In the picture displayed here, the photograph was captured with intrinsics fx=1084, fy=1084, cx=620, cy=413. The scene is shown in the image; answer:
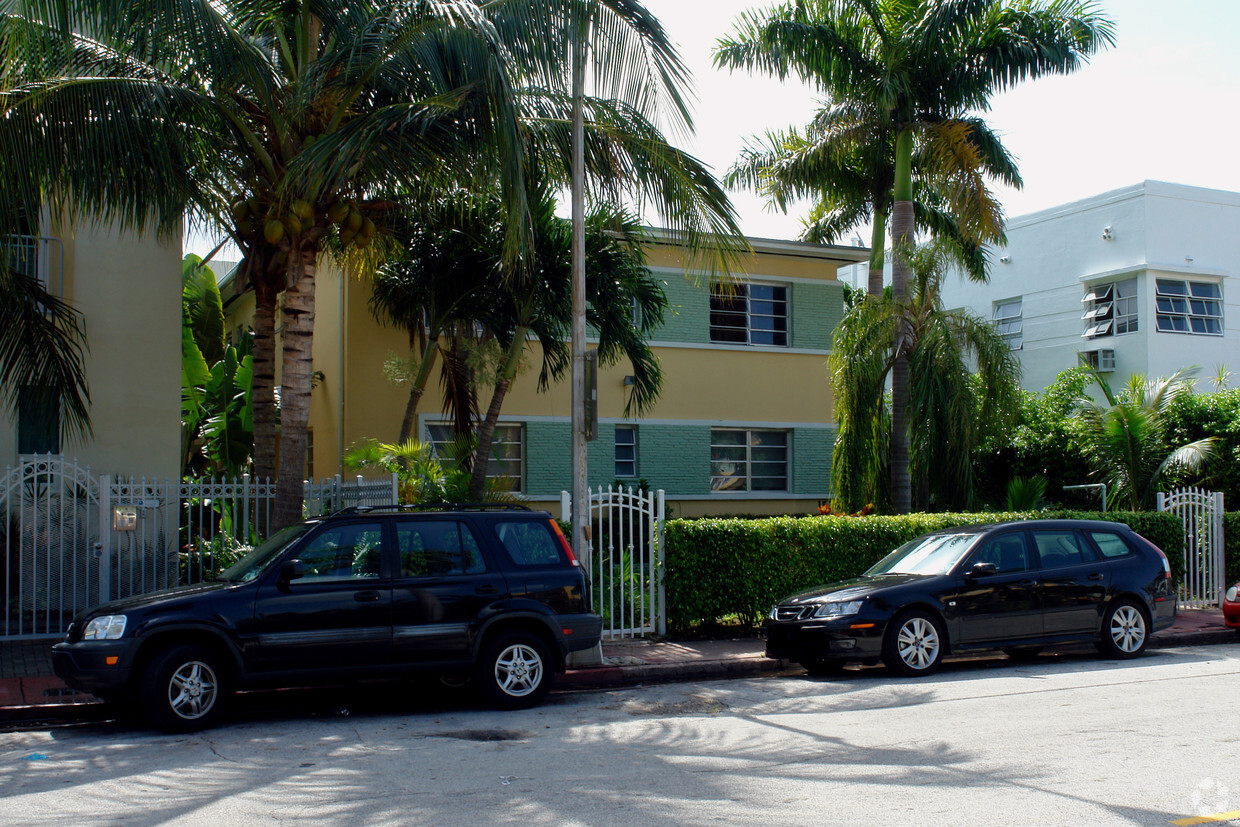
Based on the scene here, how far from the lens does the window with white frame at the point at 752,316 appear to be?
72.3 ft

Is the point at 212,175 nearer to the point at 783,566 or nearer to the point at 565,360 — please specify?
the point at 565,360

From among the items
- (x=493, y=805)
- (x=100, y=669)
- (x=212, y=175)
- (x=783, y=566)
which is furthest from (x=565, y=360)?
(x=493, y=805)

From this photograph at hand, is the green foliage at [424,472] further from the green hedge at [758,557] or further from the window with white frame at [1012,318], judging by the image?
the window with white frame at [1012,318]

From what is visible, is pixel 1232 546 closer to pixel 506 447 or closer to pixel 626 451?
pixel 626 451

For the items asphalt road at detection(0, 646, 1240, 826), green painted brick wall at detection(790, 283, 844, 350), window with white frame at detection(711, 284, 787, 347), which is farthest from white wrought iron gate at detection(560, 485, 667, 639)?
green painted brick wall at detection(790, 283, 844, 350)

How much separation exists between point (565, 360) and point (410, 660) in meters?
9.08

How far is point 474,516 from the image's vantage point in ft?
30.8

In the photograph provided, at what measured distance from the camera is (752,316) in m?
22.4

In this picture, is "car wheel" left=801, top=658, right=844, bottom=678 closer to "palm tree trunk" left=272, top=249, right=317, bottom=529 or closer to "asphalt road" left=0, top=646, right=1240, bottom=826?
"asphalt road" left=0, top=646, right=1240, bottom=826

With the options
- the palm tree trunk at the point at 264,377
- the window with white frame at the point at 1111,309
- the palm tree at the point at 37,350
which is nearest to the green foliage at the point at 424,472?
the palm tree trunk at the point at 264,377

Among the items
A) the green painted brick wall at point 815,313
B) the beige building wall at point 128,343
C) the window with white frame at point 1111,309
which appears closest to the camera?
the beige building wall at point 128,343

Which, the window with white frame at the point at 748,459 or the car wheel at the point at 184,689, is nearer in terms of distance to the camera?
the car wheel at the point at 184,689

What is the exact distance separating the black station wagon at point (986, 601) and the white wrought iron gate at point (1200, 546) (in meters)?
4.79

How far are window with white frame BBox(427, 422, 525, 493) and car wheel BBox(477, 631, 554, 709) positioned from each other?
1024cm
